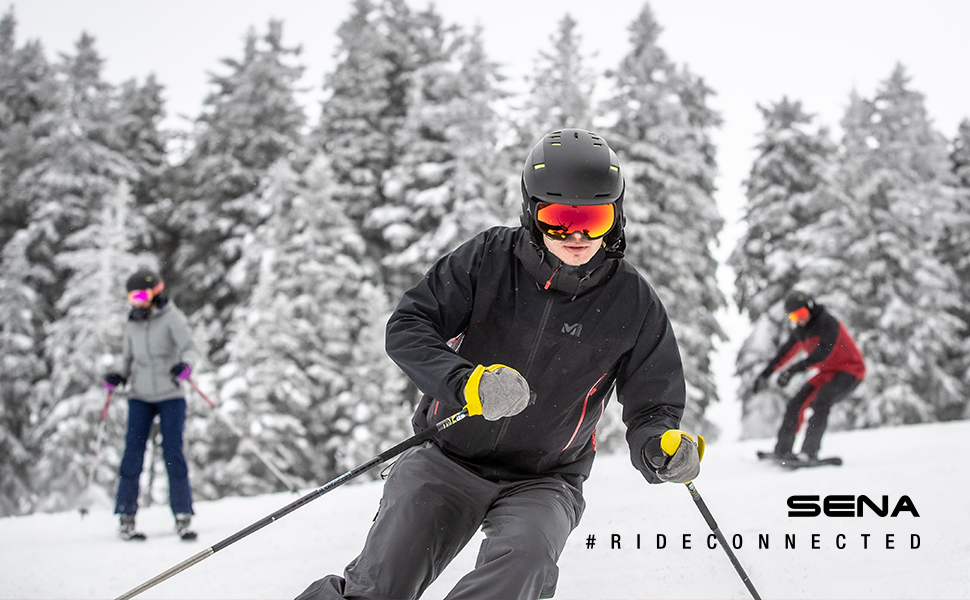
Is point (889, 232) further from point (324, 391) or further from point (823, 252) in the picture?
point (324, 391)

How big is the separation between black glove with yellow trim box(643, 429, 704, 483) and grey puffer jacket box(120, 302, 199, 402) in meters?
4.75

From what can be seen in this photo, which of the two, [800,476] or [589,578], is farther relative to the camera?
[800,476]

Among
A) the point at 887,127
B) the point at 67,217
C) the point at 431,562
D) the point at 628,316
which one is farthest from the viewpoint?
the point at 887,127

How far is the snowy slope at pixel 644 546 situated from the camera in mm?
4070

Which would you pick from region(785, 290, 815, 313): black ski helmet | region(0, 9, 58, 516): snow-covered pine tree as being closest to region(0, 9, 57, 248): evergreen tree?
region(0, 9, 58, 516): snow-covered pine tree

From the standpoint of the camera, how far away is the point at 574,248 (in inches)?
117

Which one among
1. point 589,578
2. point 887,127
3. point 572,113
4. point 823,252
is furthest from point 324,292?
point 887,127

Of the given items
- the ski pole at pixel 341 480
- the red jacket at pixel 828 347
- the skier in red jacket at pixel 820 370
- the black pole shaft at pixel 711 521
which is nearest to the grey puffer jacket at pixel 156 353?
the ski pole at pixel 341 480

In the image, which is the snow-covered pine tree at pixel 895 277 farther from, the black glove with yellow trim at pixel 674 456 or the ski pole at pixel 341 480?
the ski pole at pixel 341 480

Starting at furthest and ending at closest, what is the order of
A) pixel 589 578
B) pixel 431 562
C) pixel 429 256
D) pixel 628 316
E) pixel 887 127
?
pixel 887 127 < pixel 429 256 < pixel 589 578 < pixel 628 316 < pixel 431 562

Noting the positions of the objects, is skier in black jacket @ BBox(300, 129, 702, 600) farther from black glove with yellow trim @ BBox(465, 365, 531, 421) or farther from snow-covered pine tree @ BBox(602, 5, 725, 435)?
snow-covered pine tree @ BBox(602, 5, 725, 435)

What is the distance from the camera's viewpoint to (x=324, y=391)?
1953cm

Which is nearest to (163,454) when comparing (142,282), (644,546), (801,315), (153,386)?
(153,386)

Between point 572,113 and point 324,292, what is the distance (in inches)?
336
